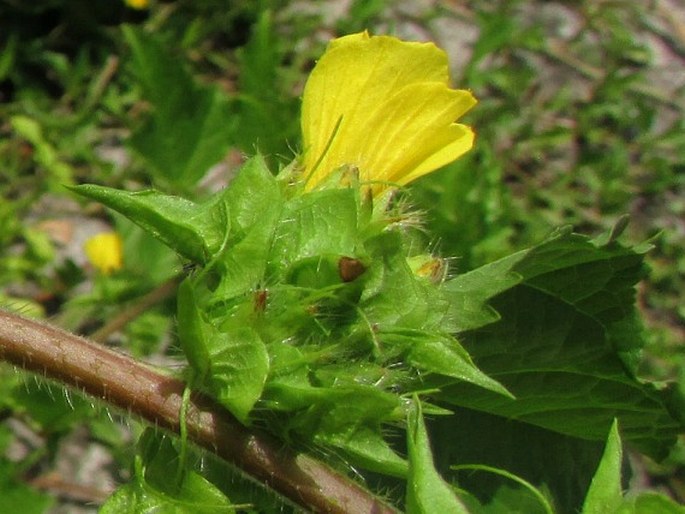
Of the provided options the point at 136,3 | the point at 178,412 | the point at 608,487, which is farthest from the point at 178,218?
the point at 136,3

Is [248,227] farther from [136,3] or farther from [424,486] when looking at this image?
[136,3]

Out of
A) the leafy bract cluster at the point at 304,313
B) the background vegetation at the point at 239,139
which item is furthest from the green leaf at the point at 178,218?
the background vegetation at the point at 239,139

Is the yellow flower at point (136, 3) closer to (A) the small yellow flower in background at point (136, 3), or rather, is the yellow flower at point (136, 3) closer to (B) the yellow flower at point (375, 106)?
(A) the small yellow flower in background at point (136, 3)

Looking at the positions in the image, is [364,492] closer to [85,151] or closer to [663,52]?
[85,151]

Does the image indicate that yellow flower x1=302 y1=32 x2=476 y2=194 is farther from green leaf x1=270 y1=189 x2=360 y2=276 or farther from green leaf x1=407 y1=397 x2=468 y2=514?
green leaf x1=407 y1=397 x2=468 y2=514

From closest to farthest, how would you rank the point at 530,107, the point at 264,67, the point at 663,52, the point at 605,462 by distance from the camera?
the point at 605,462, the point at 264,67, the point at 530,107, the point at 663,52

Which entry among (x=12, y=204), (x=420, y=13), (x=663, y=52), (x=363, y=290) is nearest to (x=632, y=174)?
(x=663, y=52)
